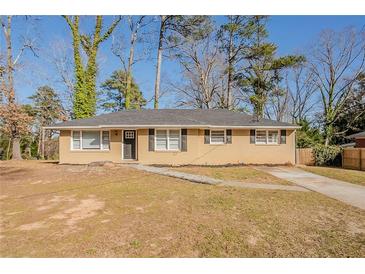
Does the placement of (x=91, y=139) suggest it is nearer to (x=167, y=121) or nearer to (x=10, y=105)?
(x=167, y=121)

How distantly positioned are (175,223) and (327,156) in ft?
53.4

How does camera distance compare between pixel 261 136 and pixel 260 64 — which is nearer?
pixel 261 136

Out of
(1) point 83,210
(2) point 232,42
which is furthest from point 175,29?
(1) point 83,210

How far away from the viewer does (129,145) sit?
1473cm

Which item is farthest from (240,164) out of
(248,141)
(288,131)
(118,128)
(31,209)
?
(31,209)

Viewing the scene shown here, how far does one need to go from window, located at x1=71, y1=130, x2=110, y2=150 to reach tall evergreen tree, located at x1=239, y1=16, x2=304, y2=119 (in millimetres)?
14841

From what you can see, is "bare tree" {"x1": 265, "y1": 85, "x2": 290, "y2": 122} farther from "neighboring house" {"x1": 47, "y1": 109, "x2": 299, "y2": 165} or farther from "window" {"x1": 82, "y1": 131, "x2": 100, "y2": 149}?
"window" {"x1": 82, "y1": 131, "x2": 100, "y2": 149}

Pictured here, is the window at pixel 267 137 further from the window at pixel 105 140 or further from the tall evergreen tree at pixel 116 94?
the tall evergreen tree at pixel 116 94

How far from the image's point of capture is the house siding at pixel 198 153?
1426 cm

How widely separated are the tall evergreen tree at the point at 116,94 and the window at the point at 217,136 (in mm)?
17426

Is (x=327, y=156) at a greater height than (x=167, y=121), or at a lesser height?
lesser

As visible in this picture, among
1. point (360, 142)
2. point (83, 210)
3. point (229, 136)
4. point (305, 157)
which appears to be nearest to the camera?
point (83, 210)

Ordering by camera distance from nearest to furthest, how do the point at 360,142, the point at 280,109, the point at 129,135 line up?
A: the point at 129,135
the point at 360,142
the point at 280,109

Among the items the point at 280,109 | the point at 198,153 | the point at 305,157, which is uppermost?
the point at 280,109
